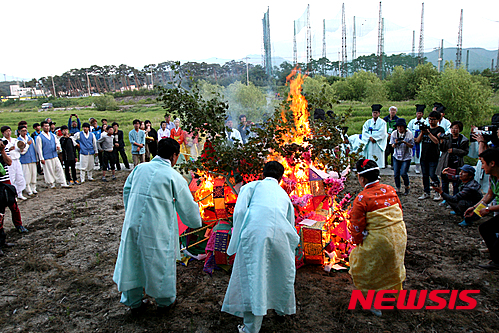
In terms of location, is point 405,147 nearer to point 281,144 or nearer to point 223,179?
point 281,144

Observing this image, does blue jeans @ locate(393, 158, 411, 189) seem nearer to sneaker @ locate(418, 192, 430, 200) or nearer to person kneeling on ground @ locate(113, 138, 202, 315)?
sneaker @ locate(418, 192, 430, 200)

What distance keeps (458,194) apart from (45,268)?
7829 mm

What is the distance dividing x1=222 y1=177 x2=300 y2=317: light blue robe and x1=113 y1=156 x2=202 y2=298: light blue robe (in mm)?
796

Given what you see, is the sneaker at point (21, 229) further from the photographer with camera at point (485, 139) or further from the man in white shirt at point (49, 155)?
the photographer with camera at point (485, 139)

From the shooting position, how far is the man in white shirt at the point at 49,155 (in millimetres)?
10008

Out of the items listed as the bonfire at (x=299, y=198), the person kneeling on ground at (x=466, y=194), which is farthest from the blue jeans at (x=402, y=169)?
the bonfire at (x=299, y=198)

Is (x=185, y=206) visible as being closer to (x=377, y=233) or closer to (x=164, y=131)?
(x=377, y=233)

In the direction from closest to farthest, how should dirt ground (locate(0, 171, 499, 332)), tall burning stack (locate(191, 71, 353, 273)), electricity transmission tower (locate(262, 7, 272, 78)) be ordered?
dirt ground (locate(0, 171, 499, 332)), tall burning stack (locate(191, 71, 353, 273)), electricity transmission tower (locate(262, 7, 272, 78))

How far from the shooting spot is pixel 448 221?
250 inches

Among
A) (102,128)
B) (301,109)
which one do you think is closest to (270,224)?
(301,109)

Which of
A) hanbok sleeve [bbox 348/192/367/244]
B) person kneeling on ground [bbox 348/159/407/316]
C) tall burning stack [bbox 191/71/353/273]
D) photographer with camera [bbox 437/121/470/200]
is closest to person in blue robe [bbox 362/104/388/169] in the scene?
photographer with camera [bbox 437/121/470/200]

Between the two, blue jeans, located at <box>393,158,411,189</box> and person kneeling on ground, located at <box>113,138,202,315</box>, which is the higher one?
person kneeling on ground, located at <box>113,138,202,315</box>

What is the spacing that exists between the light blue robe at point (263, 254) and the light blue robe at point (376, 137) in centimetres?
766

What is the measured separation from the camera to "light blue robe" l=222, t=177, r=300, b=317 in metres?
3.07
